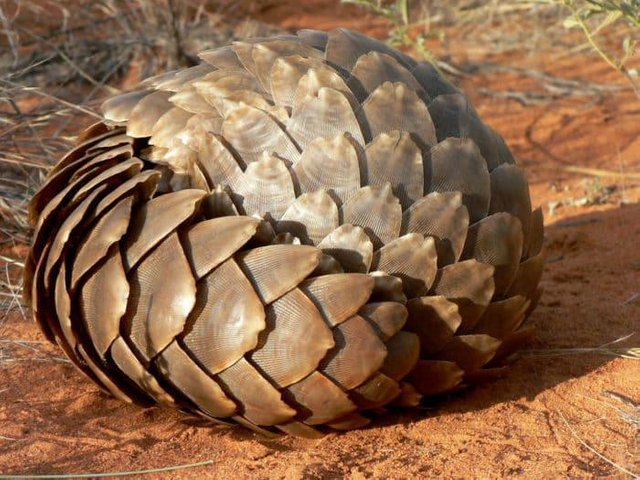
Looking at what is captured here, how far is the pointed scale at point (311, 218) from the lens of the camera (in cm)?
237

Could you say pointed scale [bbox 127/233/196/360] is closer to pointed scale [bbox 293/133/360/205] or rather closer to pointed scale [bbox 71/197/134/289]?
pointed scale [bbox 71/197/134/289]

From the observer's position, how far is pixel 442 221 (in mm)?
2439

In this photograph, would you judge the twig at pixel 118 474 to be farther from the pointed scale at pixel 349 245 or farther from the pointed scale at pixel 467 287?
the pointed scale at pixel 467 287

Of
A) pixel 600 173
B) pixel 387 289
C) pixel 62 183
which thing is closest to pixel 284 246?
pixel 387 289

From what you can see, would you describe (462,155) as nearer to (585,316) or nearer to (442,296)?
(442,296)

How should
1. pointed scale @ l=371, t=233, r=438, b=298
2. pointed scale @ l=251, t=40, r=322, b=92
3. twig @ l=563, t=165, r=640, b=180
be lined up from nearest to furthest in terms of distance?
pointed scale @ l=371, t=233, r=438, b=298
pointed scale @ l=251, t=40, r=322, b=92
twig @ l=563, t=165, r=640, b=180

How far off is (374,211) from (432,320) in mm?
336

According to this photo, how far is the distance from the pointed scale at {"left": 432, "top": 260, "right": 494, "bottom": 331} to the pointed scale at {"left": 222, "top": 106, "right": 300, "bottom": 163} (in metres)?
0.51

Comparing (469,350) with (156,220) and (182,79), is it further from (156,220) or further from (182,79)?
(182,79)

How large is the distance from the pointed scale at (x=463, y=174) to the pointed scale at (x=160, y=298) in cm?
70

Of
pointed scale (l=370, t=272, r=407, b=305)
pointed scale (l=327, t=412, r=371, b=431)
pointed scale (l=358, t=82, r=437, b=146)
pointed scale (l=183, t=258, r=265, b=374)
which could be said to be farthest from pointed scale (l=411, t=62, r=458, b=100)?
pointed scale (l=327, t=412, r=371, b=431)

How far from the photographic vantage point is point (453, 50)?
7.89 meters

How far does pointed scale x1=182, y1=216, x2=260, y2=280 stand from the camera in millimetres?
2307

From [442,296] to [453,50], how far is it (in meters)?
5.79
